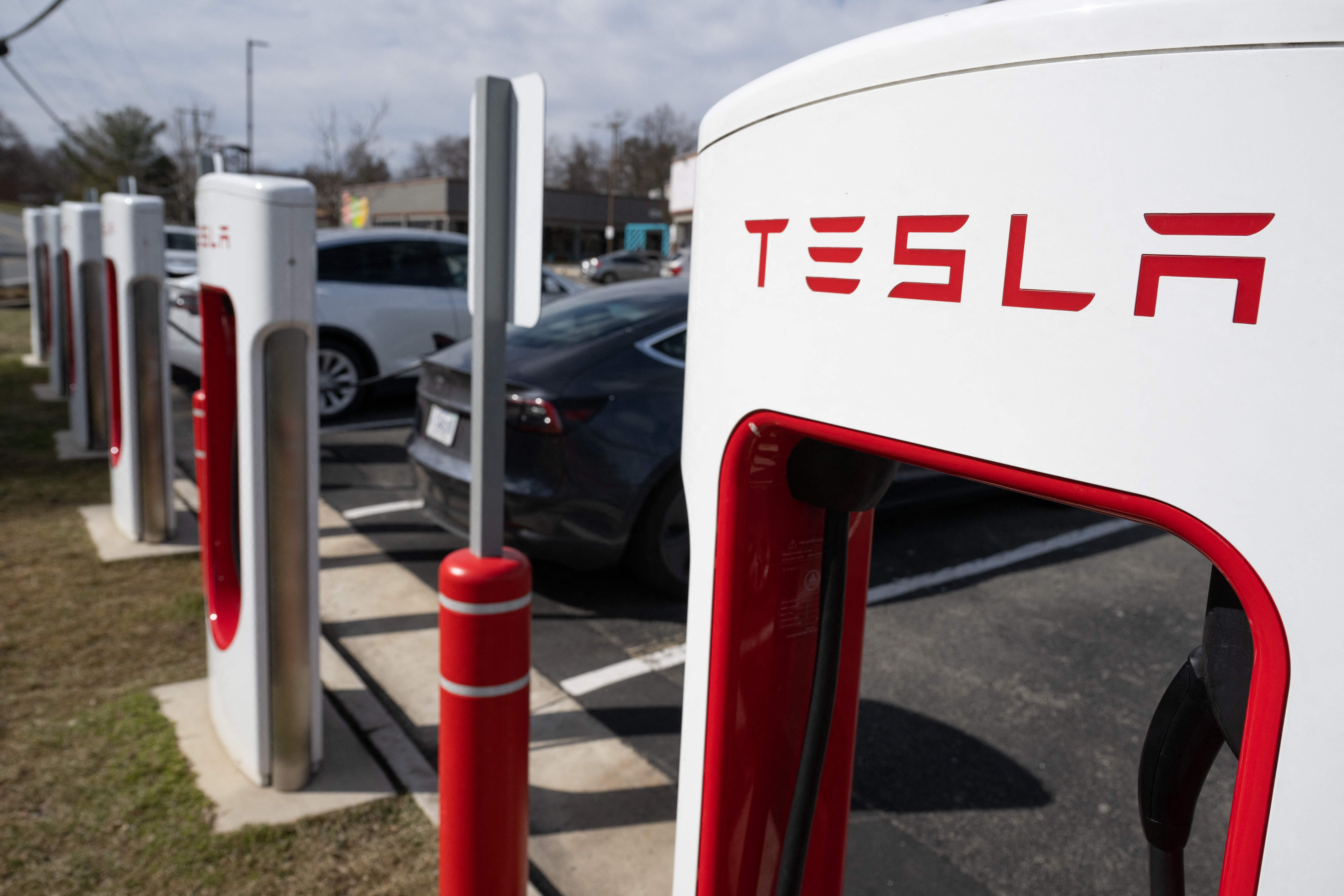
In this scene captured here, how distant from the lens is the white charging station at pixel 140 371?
180 inches

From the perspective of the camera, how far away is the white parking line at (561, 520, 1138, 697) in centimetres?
368

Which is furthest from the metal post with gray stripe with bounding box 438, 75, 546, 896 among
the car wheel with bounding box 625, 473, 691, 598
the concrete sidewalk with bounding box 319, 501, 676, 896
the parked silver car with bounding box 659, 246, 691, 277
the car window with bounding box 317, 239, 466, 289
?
the parked silver car with bounding box 659, 246, 691, 277

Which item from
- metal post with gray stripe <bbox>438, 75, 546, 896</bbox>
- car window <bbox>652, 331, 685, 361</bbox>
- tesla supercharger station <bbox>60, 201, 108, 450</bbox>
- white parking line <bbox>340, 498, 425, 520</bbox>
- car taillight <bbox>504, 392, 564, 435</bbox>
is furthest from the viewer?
tesla supercharger station <bbox>60, 201, 108, 450</bbox>

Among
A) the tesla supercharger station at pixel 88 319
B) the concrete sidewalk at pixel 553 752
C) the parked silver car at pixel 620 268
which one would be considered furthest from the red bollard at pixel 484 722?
the parked silver car at pixel 620 268

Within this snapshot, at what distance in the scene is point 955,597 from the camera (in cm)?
454

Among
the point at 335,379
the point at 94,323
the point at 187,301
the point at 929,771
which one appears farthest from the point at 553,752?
the point at 187,301

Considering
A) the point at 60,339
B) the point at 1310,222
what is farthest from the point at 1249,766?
the point at 60,339

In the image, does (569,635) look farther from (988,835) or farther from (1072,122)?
(1072,122)

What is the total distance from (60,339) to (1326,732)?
9.95 m

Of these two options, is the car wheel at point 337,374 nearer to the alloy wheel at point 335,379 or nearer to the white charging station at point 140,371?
the alloy wheel at point 335,379

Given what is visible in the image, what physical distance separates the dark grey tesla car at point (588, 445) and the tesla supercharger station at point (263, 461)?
Answer: 1.21 meters

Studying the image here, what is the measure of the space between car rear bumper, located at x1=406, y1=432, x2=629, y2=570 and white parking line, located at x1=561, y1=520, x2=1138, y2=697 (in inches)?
21.0

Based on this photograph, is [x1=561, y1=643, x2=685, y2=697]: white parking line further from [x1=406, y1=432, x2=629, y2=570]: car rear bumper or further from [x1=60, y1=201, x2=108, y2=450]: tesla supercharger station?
[x1=60, y1=201, x2=108, y2=450]: tesla supercharger station

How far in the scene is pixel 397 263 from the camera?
852 centimetres
